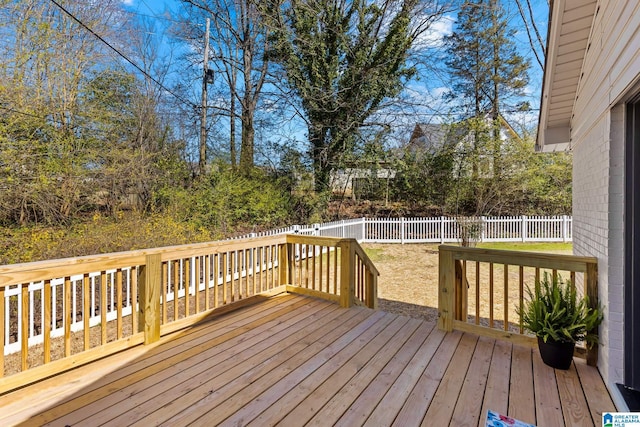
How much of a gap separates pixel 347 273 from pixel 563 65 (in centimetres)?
327

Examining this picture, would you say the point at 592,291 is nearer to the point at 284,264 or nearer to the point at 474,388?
the point at 474,388

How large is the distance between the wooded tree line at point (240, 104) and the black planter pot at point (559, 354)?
642cm

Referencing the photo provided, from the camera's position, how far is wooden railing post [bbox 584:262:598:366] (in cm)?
237

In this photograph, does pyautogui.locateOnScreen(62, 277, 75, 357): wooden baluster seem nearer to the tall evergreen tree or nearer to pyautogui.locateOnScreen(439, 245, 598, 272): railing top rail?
pyautogui.locateOnScreen(439, 245, 598, 272): railing top rail

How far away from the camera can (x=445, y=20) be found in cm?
1070

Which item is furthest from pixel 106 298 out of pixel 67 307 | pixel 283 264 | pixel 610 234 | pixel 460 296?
pixel 610 234

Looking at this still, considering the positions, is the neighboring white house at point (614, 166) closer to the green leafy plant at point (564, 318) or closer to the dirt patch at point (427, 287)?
the green leafy plant at point (564, 318)

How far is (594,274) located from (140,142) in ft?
27.5

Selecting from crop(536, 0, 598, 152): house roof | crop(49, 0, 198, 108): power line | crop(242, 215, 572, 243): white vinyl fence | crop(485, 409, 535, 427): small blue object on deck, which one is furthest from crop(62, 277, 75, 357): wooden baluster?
crop(242, 215, 572, 243): white vinyl fence

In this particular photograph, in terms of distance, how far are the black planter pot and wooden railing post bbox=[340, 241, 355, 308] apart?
78.2 inches

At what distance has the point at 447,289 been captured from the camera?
3055 mm

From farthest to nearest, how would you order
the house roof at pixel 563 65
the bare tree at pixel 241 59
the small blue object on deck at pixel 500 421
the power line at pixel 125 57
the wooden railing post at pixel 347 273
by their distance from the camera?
1. the bare tree at pixel 241 59
2. the power line at pixel 125 57
3. the wooden railing post at pixel 347 273
4. the house roof at pixel 563 65
5. the small blue object on deck at pixel 500 421

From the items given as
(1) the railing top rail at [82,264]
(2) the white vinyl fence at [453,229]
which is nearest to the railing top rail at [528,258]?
(1) the railing top rail at [82,264]

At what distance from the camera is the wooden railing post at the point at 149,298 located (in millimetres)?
2734
